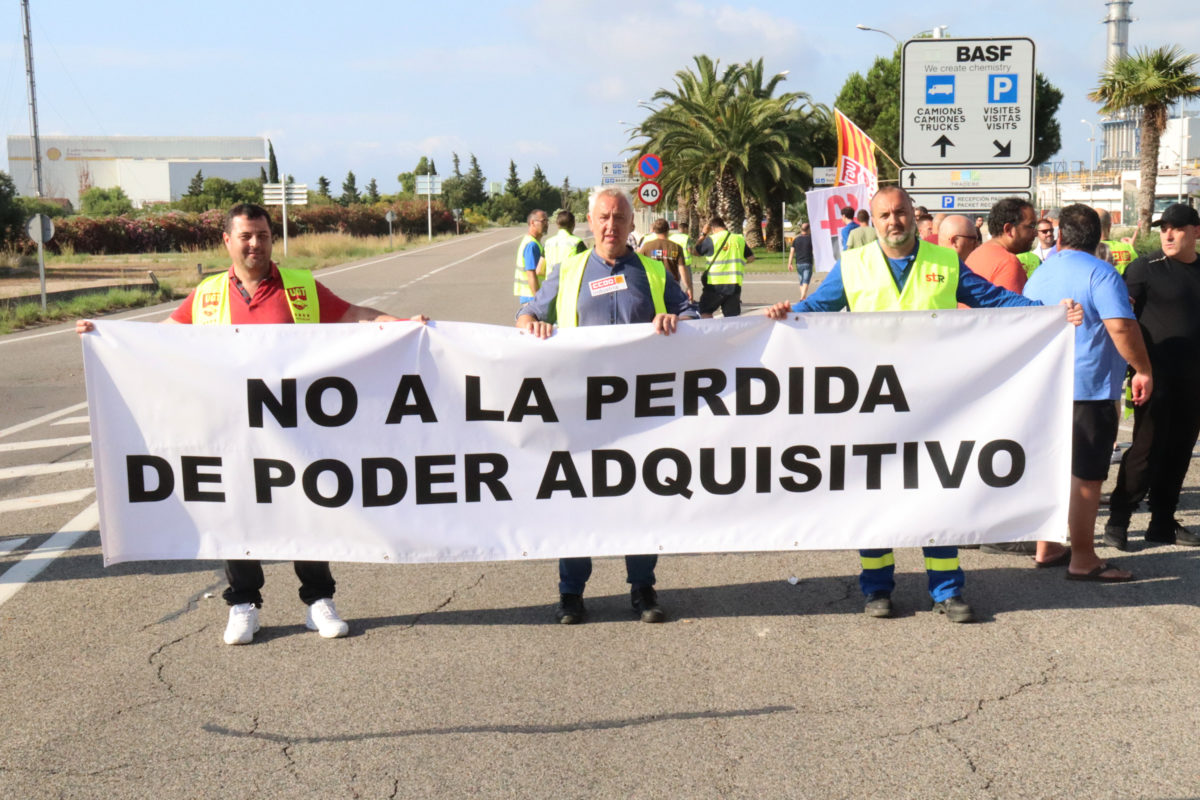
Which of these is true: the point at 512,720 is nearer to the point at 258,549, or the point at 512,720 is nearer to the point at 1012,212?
the point at 258,549

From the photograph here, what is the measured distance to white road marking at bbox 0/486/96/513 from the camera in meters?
8.53

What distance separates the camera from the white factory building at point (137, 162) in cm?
14925

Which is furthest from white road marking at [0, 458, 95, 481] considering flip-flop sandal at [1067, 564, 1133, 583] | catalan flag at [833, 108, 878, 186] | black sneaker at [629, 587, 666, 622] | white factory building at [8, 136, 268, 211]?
white factory building at [8, 136, 268, 211]

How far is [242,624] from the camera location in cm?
552

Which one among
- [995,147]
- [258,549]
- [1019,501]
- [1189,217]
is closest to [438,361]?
[258,549]

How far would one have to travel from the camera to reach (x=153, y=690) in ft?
16.2

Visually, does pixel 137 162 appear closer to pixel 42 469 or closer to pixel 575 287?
pixel 42 469

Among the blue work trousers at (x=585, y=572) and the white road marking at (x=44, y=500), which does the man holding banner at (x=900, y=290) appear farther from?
the white road marking at (x=44, y=500)

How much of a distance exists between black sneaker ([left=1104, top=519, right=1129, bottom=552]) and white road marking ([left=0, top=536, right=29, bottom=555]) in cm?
629

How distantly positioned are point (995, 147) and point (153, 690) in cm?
899

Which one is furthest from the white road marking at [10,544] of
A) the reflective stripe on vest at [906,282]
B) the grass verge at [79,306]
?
the grass verge at [79,306]

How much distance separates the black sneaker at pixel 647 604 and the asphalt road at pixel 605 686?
0.24ft

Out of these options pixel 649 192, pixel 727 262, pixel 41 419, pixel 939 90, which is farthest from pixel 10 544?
pixel 649 192

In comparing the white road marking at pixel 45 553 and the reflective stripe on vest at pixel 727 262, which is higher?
the reflective stripe on vest at pixel 727 262
